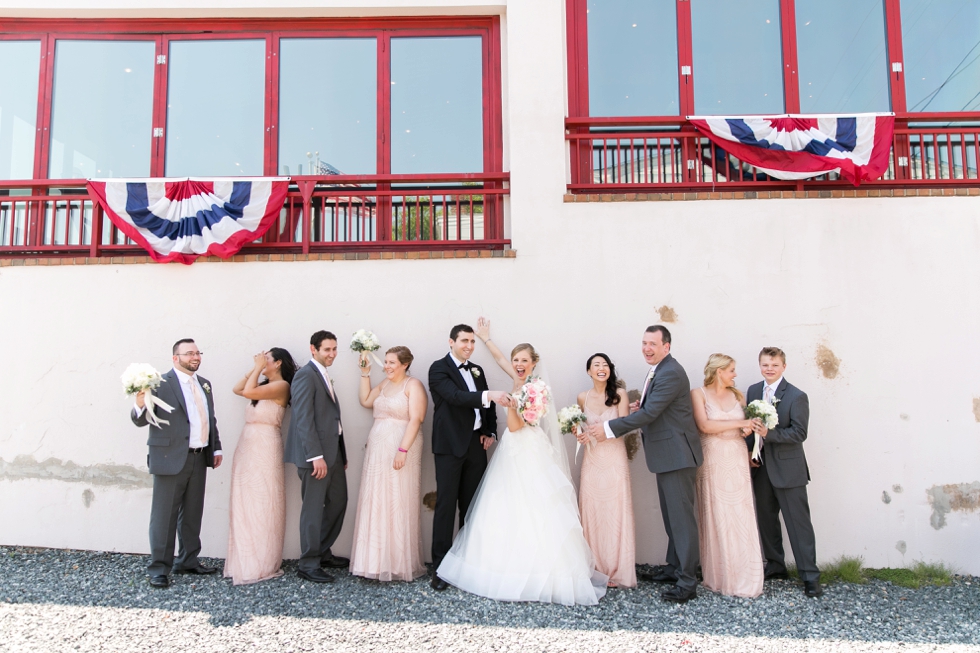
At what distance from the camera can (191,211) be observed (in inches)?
237

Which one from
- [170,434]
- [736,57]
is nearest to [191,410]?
[170,434]

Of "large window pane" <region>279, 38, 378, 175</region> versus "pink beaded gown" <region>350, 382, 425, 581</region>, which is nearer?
"pink beaded gown" <region>350, 382, 425, 581</region>

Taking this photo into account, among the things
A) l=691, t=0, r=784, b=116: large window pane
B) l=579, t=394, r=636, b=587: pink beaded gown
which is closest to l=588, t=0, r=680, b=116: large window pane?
l=691, t=0, r=784, b=116: large window pane

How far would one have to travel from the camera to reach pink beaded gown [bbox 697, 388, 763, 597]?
191 inches

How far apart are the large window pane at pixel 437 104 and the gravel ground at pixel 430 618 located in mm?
4060

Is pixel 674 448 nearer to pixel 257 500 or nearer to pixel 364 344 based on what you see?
pixel 364 344

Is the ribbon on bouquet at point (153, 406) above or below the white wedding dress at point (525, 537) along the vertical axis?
above

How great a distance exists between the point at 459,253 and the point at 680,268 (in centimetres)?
198

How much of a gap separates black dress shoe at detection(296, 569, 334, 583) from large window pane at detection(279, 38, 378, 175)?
3820 millimetres

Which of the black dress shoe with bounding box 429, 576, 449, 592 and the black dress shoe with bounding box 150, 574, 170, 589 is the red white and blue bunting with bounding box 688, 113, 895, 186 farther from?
the black dress shoe with bounding box 150, 574, 170, 589

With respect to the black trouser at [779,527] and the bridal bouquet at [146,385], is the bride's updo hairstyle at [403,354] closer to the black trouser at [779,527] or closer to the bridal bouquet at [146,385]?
the bridal bouquet at [146,385]

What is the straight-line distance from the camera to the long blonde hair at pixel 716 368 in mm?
5125

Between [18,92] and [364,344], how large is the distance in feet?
16.2

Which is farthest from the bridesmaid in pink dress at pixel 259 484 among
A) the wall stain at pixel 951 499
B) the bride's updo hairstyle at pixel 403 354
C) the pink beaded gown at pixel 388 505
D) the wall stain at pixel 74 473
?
the wall stain at pixel 951 499
